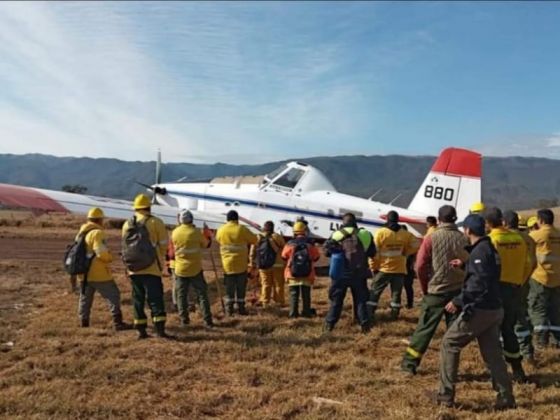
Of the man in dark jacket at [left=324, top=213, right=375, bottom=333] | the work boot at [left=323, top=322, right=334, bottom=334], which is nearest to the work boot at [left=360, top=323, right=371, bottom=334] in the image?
the man in dark jacket at [left=324, top=213, right=375, bottom=333]

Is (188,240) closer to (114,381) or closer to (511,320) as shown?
(114,381)

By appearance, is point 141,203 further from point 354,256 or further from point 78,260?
point 354,256

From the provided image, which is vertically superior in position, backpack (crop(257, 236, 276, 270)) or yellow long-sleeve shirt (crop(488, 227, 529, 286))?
yellow long-sleeve shirt (crop(488, 227, 529, 286))

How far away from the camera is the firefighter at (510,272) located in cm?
607

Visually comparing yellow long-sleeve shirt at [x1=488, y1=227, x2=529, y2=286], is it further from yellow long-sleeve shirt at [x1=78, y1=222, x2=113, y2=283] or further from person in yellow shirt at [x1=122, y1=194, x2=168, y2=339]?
yellow long-sleeve shirt at [x1=78, y1=222, x2=113, y2=283]

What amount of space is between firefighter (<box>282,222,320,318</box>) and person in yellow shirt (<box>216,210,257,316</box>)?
2.60 ft

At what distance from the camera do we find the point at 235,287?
9758mm

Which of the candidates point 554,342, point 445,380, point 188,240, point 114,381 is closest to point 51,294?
point 188,240

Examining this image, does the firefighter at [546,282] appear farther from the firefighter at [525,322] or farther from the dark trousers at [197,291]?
the dark trousers at [197,291]

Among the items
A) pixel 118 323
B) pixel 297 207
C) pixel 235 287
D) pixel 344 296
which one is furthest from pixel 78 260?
pixel 297 207

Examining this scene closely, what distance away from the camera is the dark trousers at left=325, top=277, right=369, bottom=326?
837 centimetres

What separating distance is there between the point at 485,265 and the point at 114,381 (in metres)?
4.21

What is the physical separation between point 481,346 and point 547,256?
295 cm

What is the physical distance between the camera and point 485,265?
17.6 feet
